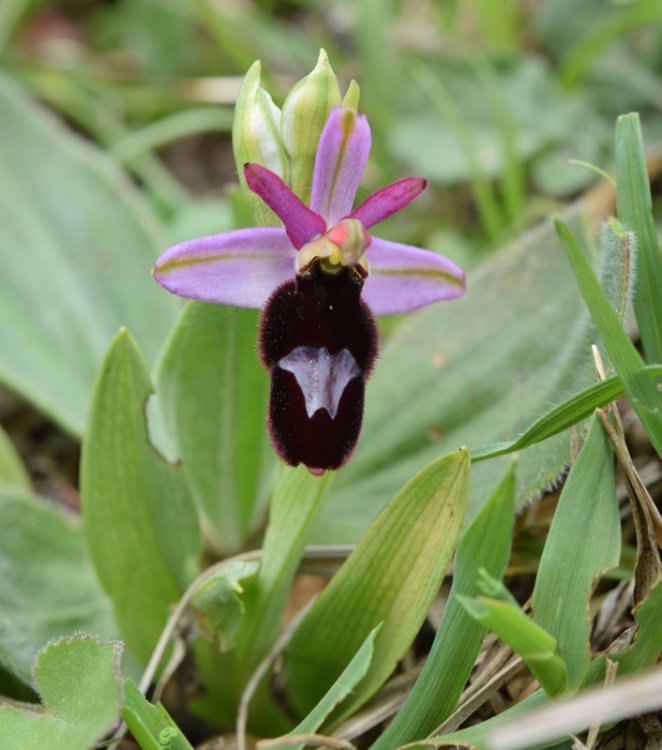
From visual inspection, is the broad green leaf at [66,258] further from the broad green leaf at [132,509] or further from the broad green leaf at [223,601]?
the broad green leaf at [223,601]

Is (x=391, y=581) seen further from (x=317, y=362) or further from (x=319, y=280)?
(x=319, y=280)

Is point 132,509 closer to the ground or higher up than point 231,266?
closer to the ground

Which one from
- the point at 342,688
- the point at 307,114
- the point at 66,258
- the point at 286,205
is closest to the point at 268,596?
the point at 342,688

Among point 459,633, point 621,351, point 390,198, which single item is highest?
point 390,198

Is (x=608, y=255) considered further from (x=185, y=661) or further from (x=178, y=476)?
(x=185, y=661)

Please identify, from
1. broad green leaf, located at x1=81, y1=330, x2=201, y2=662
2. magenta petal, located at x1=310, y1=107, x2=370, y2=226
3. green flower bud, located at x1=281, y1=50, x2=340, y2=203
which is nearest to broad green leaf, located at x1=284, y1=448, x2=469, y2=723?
broad green leaf, located at x1=81, y1=330, x2=201, y2=662

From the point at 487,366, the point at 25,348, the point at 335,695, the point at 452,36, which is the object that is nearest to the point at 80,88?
the point at 452,36

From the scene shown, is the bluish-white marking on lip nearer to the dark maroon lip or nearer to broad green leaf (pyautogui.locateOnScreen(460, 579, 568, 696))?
the dark maroon lip

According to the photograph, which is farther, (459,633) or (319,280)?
(319,280)
